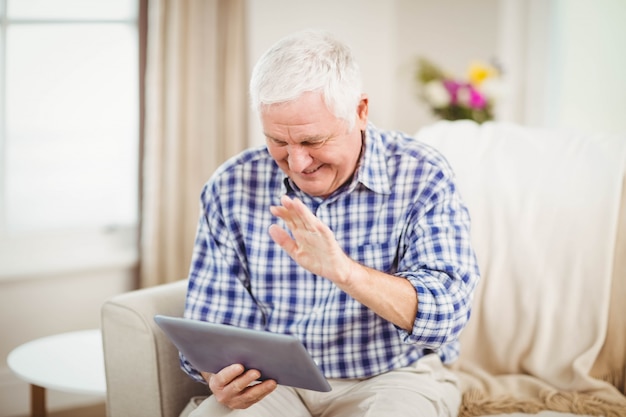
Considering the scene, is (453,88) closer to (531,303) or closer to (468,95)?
(468,95)

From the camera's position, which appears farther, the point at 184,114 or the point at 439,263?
the point at 184,114

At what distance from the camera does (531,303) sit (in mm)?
1640

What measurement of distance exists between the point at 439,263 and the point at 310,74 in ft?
1.39

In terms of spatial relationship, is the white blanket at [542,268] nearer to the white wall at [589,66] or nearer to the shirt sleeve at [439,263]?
the shirt sleeve at [439,263]

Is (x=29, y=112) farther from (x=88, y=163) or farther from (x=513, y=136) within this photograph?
(x=513, y=136)

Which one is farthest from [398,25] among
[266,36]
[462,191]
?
[462,191]

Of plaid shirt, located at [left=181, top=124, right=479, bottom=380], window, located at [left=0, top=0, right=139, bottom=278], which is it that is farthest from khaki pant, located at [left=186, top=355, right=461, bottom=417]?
window, located at [left=0, top=0, right=139, bottom=278]

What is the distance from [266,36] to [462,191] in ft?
4.65

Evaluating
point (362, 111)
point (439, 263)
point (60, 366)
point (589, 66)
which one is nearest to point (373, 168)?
point (362, 111)

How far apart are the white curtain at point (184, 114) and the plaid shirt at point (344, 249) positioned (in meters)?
1.15

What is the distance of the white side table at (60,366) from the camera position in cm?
177

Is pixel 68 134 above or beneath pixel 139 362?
above

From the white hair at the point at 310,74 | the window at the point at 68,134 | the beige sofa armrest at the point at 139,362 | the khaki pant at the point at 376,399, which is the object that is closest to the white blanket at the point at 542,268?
the khaki pant at the point at 376,399

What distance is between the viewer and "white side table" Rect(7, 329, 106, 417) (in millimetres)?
1771
